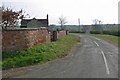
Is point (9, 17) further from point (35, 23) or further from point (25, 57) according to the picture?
point (35, 23)

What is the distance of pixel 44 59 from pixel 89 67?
4.07m

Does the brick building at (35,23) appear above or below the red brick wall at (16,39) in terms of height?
above

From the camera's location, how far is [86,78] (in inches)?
490


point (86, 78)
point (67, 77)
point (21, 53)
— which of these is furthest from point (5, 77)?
point (21, 53)

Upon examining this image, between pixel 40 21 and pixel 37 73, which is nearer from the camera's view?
pixel 37 73

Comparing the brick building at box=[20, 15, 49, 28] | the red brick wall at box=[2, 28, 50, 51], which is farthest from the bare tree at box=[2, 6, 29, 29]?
the brick building at box=[20, 15, 49, 28]

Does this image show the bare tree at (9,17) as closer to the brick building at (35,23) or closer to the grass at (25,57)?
the grass at (25,57)

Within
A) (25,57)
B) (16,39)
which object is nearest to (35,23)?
(16,39)

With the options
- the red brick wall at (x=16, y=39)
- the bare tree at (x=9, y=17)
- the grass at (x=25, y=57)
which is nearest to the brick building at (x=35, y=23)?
the bare tree at (x=9, y=17)

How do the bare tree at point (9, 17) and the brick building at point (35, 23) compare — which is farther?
the brick building at point (35, 23)

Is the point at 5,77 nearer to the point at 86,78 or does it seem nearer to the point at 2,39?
the point at 86,78

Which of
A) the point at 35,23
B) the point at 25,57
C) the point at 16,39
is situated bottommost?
the point at 25,57

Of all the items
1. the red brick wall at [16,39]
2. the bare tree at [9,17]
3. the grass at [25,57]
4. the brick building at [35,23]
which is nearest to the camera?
the grass at [25,57]

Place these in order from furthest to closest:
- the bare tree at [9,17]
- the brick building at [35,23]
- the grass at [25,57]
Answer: the brick building at [35,23]
the bare tree at [9,17]
the grass at [25,57]
